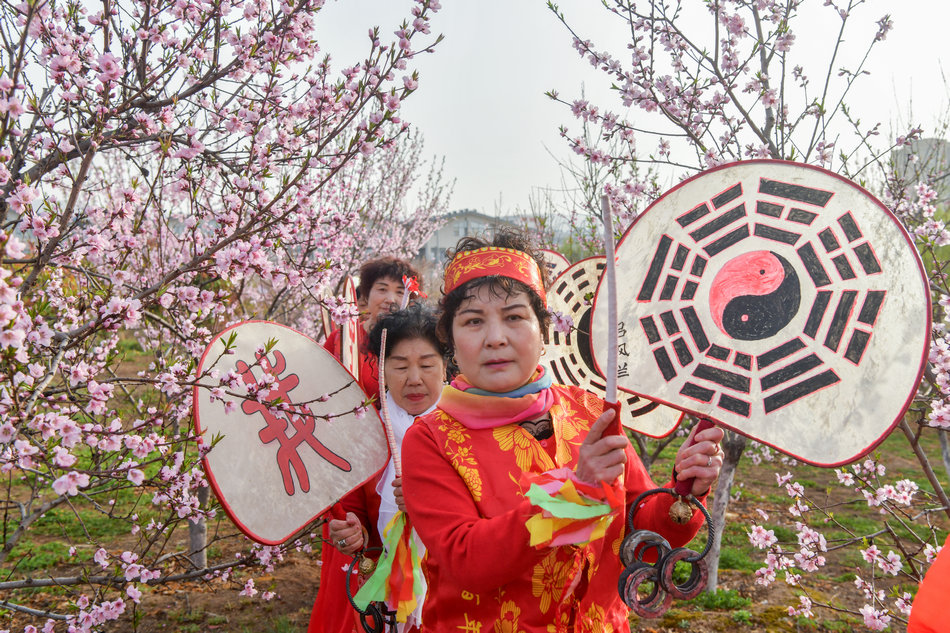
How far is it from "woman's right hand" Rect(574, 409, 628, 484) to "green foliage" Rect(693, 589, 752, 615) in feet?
12.7

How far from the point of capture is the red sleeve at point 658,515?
55.4 inches

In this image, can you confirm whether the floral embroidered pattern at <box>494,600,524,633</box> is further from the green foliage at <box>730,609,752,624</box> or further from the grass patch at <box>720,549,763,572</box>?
the grass patch at <box>720,549,763,572</box>

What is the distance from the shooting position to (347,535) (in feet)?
6.83

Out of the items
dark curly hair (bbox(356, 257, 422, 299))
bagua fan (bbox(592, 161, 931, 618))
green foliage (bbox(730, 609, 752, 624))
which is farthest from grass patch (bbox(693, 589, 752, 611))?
bagua fan (bbox(592, 161, 931, 618))

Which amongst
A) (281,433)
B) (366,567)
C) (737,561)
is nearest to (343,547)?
(366,567)

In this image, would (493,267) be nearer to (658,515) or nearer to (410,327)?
(658,515)

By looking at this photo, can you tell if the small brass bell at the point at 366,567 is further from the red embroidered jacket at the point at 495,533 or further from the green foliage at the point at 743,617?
the green foliage at the point at 743,617

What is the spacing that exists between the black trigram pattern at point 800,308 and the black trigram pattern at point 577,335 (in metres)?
1.16

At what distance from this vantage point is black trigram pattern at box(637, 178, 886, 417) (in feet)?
4.09

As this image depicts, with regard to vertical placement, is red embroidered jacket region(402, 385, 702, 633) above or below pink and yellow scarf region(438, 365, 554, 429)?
below

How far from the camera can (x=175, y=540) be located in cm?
549

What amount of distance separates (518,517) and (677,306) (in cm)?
61

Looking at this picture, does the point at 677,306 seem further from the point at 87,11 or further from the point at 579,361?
the point at 87,11

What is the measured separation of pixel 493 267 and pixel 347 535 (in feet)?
3.67
